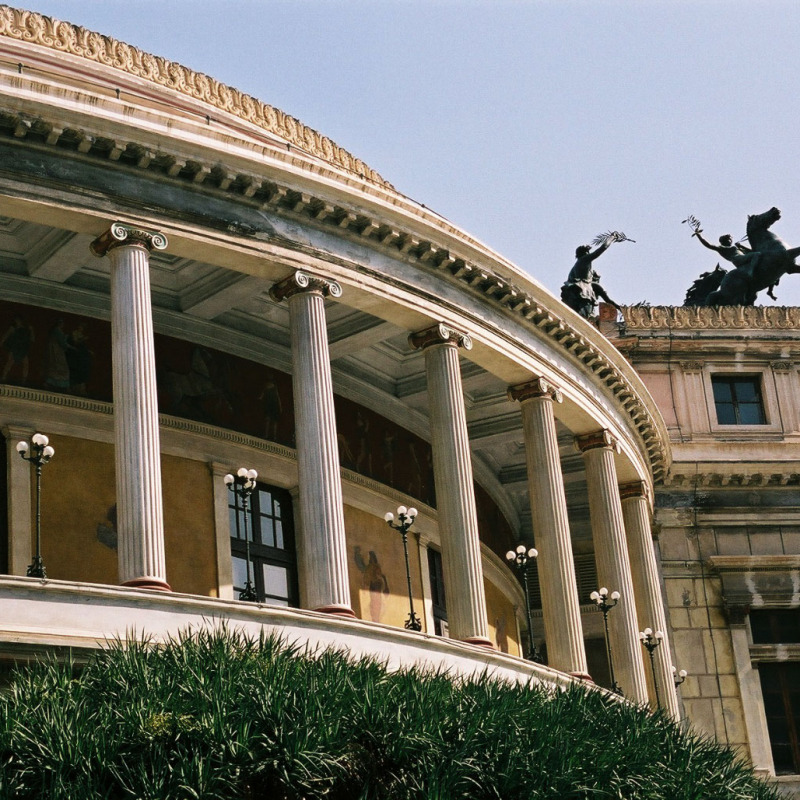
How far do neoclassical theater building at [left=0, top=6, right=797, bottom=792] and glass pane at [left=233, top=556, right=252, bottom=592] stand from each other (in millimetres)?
104

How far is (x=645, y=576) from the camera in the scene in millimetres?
40438

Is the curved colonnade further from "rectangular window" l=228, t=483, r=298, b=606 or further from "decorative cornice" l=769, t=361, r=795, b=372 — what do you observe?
"decorative cornice" l=769, t=361, r=795, b=372

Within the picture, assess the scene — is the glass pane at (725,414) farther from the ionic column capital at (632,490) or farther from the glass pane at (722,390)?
the ionic column capital at (632,490)

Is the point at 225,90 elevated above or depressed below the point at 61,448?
above

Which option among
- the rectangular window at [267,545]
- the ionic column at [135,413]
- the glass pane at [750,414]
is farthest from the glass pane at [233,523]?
the glass pane at [750,414]

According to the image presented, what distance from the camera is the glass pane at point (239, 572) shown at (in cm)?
3225

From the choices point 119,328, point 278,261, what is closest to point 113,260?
point 119,328

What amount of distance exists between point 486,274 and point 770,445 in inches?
644

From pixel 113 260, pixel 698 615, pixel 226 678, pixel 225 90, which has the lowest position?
pixel 226 678

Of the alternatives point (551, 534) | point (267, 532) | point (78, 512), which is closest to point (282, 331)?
point (267, 532)

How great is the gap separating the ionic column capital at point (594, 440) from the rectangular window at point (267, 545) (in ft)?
25.1

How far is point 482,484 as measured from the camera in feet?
139

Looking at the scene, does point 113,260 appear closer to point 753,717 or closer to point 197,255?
point 197,255

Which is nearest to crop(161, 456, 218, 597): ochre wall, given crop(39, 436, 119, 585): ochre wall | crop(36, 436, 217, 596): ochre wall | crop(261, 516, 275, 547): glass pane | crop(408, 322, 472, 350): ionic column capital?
crop(36, 436, 217, 596): ochre wall
